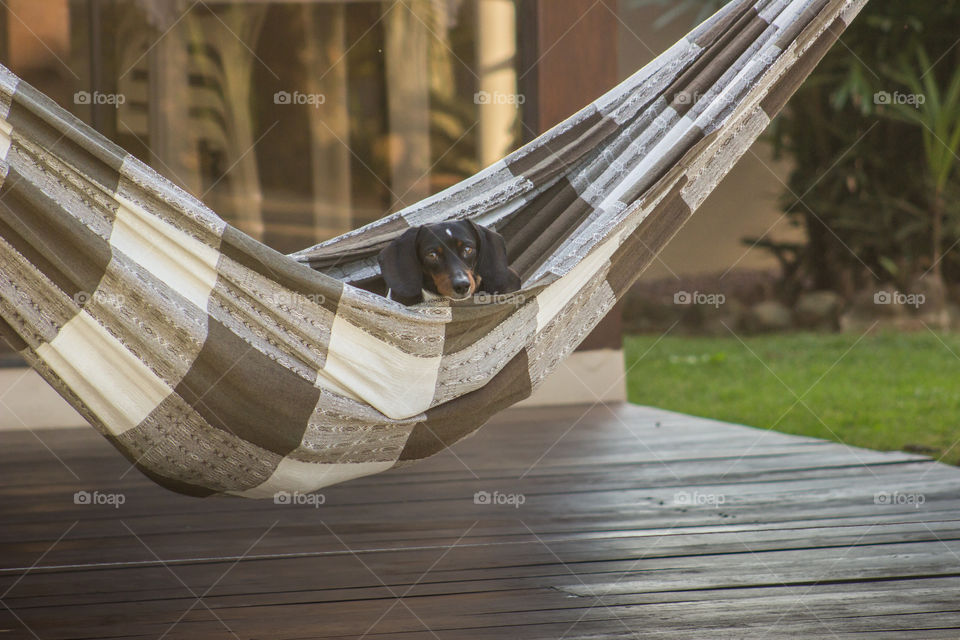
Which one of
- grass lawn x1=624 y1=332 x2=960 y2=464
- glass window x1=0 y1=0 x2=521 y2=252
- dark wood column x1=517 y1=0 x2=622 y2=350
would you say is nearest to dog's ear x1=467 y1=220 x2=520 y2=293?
grass lawn x1=624 y1=332 x2=960 y2=464

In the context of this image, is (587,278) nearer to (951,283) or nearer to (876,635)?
(876,635)

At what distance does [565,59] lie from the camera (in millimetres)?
4055

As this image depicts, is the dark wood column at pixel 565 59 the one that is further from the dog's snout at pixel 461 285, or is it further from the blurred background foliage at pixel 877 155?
the blurred background foliage at pixel 877 155

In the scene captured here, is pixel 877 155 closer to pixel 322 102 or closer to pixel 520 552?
pixel 322 102

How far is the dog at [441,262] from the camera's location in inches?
87.0

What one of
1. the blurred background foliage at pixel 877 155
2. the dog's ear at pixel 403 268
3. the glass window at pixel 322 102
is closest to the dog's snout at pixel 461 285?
the dog's ear at pixel 403 268

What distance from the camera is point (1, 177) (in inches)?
59.7

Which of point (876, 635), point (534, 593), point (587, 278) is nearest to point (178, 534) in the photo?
point (534, 593)

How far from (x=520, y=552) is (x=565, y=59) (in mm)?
2559

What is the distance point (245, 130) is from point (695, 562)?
336 centimetres

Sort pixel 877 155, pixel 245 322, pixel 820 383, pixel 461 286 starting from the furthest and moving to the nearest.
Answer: pixel 877 155 → pixel 820 383 → pixel 461 286 → pixel 245 322

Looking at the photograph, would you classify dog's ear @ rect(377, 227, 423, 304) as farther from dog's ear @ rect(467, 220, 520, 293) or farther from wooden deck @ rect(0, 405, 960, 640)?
wooden deck @ rect(0, 405, 960, 640)

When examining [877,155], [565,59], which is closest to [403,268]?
[565,59]

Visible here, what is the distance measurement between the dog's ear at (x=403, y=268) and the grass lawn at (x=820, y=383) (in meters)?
1.71
